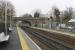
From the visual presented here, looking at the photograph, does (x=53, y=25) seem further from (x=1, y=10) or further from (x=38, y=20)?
(x=38, y=20)

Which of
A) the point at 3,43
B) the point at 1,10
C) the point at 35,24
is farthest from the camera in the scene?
the point at 35,24

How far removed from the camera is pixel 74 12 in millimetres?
109938

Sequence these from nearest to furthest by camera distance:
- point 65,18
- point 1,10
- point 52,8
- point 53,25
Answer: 1. point 1,10
2. point 53,25
3. point 65,18
4. point 52,8

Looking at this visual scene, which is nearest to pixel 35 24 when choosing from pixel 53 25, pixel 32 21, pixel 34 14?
pixel 32 21

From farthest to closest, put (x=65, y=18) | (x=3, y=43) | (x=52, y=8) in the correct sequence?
(x=52, y=8) < (x=65, y=18) < (x=3, y=43)

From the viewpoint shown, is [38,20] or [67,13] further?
[38,20]

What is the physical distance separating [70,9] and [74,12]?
2.65m

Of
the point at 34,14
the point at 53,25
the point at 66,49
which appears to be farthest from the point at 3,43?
the point at 34,14

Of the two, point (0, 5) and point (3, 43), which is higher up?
point (0, 5)

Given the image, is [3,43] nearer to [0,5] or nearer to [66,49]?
[66,49]

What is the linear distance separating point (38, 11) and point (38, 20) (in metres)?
33.4

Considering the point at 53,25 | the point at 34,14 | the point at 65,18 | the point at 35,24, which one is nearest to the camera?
the point at 53,25

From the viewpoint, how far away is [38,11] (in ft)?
503

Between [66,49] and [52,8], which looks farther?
[52,8]
